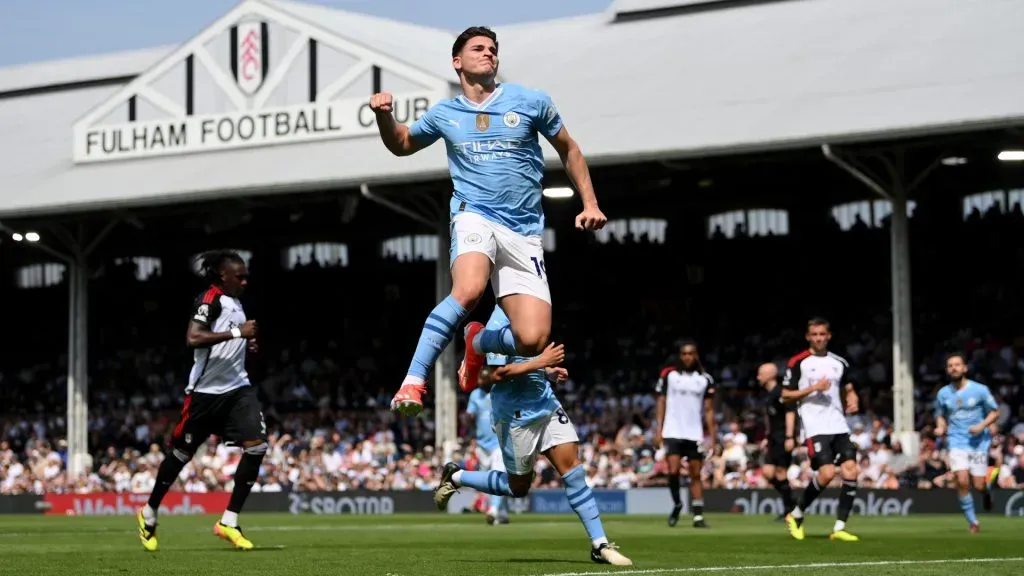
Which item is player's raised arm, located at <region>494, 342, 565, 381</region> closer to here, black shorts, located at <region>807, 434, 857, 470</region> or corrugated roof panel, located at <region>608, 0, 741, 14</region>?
black shorts, located at <region>807, 434, 857, 470</region>

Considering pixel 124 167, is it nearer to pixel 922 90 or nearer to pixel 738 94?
pixel 738 94

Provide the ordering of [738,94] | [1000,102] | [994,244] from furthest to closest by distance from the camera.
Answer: [994,244] < [738,94] < [1000,102]

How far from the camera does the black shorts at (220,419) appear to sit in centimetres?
1341

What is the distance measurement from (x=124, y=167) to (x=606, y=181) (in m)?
11.3

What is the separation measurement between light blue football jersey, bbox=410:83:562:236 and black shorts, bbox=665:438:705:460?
12.0m

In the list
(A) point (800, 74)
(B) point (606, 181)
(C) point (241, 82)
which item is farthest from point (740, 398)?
(C) point (241, 82)

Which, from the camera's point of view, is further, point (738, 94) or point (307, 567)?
point (738, 94)

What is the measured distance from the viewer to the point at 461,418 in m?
38.7

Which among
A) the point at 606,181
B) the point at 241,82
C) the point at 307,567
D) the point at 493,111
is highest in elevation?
the point at 241,82

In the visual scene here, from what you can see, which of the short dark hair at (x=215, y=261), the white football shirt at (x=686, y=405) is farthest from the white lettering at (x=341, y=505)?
the short dark hair at (x=215, y=261)

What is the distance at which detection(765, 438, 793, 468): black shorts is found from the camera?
74.6 feet

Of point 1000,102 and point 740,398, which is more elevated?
point 1000,102

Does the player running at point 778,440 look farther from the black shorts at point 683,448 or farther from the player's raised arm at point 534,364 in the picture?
the player's raised arm at point 534,364

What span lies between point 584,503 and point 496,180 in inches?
89.7
